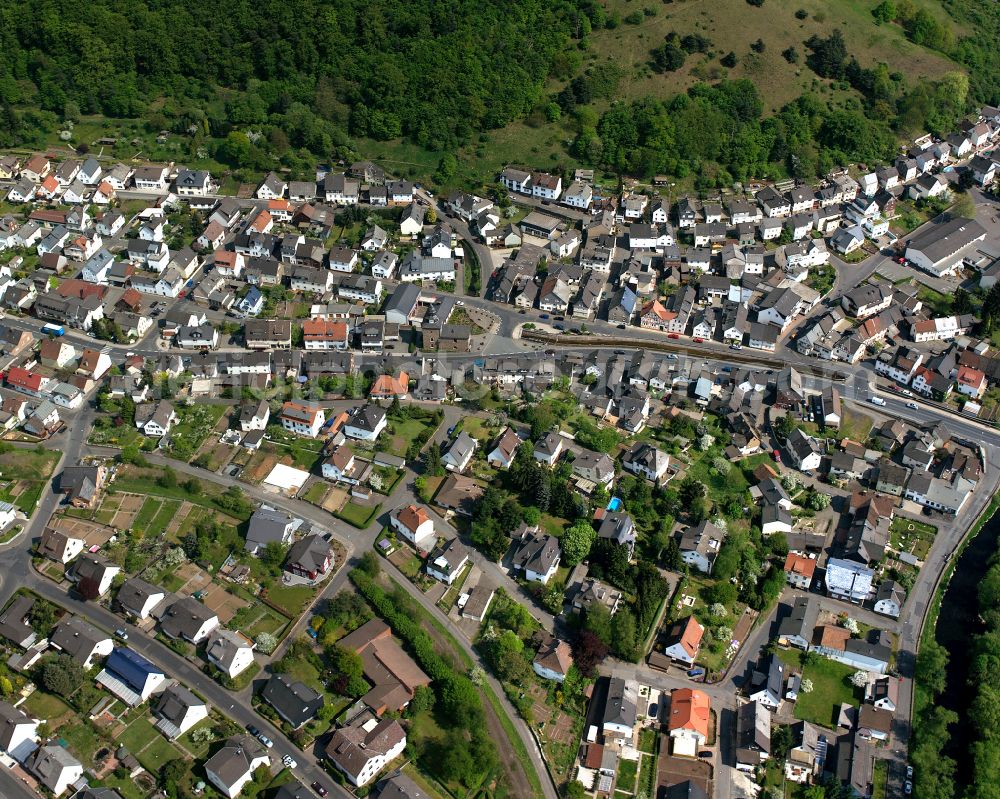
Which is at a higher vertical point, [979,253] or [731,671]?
[979,253]

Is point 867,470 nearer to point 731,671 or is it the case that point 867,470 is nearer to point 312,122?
point 731,671

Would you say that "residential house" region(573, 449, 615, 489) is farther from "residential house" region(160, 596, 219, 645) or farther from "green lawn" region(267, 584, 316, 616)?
"residential house" region(160, 596, 219, 645)

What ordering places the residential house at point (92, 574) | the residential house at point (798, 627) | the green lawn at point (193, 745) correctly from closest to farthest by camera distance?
the green lawn at point (193, 745) → the residential house at point (92, 574) → the residential house at point (798, 627)

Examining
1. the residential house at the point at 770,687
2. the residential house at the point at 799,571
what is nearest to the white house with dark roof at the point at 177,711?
the residential house at the point at 770,687

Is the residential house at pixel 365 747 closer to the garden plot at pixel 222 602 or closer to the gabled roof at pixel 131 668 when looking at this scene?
the garden plot at pixel 222 602

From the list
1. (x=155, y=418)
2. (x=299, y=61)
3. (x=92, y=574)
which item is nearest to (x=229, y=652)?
(x=92, y=574)

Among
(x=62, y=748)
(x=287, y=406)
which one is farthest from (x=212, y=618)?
(x=287, y=406)

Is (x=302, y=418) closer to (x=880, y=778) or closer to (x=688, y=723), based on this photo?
(x=688, y=723)
